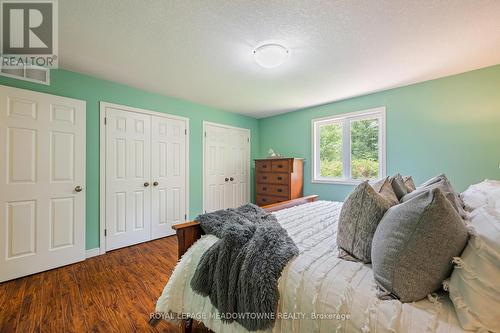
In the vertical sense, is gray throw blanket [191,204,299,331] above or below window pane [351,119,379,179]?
below

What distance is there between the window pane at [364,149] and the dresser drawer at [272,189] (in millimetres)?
1169

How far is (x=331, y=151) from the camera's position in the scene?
3.64 metres

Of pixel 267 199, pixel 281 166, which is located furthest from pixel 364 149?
pixel 267 199

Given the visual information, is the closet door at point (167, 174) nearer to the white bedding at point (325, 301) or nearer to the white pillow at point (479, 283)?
the white bedding at point (325, 301)

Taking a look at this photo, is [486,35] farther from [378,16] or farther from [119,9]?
[119,9]

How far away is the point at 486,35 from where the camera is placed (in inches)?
68.1

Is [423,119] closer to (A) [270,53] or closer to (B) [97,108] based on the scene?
(A) [270,53]

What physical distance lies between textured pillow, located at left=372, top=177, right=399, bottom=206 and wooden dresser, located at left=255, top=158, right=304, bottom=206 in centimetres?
229

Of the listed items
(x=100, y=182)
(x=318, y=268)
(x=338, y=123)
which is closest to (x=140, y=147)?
(x=100, y=182)

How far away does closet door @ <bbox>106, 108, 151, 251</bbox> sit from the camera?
2785mm

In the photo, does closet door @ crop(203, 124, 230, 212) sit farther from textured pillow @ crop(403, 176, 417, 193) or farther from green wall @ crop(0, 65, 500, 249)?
textured pillow @ crop(403, 176, 417, 193)

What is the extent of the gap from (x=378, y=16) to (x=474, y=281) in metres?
1.74

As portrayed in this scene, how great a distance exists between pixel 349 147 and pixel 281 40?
2267mm

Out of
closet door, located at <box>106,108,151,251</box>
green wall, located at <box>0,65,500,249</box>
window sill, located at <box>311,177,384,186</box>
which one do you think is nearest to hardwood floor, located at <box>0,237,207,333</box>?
closet door, located at <box>106,108,151,251</box>
